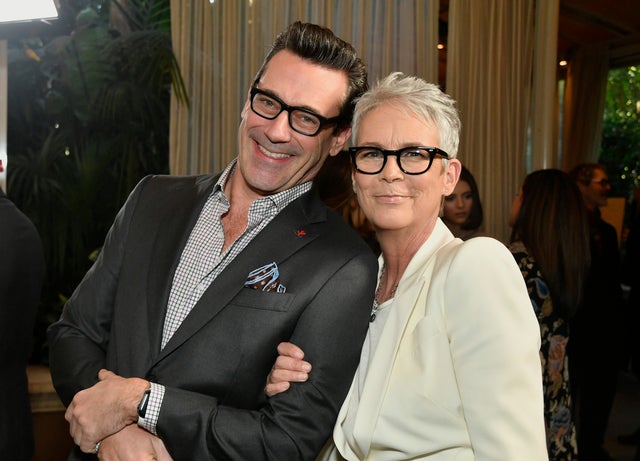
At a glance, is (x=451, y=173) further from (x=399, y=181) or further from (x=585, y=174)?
(x=585, y=174)

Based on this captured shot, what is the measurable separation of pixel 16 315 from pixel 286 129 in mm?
1052

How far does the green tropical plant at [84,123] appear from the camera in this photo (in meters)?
4.24

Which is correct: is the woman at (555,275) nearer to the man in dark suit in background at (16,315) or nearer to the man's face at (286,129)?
the man's face at (286,129)

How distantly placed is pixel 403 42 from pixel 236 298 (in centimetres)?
344

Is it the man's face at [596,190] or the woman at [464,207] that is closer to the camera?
the woman at [464,207]

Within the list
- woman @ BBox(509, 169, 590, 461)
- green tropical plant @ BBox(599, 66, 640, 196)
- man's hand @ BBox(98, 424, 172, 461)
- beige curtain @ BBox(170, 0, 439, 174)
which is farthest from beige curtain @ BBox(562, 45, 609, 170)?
man's hand @ BBox(98, 424, 172, 461)

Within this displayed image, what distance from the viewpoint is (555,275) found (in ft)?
10.1

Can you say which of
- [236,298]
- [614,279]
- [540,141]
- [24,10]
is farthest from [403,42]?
[236,298]

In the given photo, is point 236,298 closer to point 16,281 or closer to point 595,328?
point 16,281

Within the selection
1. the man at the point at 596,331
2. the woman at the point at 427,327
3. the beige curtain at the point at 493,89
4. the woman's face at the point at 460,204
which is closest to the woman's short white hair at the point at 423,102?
the woman at the point at 427,327

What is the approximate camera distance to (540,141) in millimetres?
5145

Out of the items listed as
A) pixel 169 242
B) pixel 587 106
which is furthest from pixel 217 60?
pixel 587 106

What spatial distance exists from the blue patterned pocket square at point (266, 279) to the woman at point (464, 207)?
7.64 feet

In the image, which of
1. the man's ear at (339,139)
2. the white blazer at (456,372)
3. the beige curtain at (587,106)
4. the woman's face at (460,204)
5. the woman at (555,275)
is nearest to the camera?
the white blazer at (456,372)
